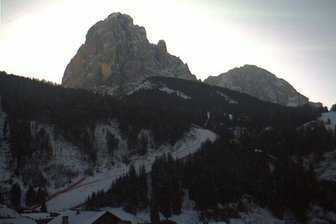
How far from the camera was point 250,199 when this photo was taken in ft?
419

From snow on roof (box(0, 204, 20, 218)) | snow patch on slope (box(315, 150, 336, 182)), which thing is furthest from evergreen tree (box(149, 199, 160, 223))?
snow patch on slope (box(315, 150, 336, 182))

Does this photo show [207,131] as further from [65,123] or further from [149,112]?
[65,123]

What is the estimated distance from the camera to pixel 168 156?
465 feet

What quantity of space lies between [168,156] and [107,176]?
17214 millimetres

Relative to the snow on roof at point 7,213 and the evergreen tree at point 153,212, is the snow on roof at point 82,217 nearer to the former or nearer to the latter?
the snow on roof at point 7,213

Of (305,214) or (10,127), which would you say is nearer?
(305,214)

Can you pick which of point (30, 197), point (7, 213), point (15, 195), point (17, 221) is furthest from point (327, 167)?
point (17, 221)

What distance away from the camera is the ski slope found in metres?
122

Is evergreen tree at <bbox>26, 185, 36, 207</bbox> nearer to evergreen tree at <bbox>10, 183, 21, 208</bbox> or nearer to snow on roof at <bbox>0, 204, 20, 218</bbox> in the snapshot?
evergreen tree at <bbox>10, 183, 21, 208</bbox>

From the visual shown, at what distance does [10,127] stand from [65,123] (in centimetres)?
1826

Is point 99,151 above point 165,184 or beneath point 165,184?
above

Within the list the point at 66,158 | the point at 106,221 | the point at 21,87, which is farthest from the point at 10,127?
the point at 106,221

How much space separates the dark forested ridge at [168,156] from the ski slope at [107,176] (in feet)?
11.6

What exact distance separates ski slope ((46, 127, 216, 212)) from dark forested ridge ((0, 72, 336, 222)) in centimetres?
352
